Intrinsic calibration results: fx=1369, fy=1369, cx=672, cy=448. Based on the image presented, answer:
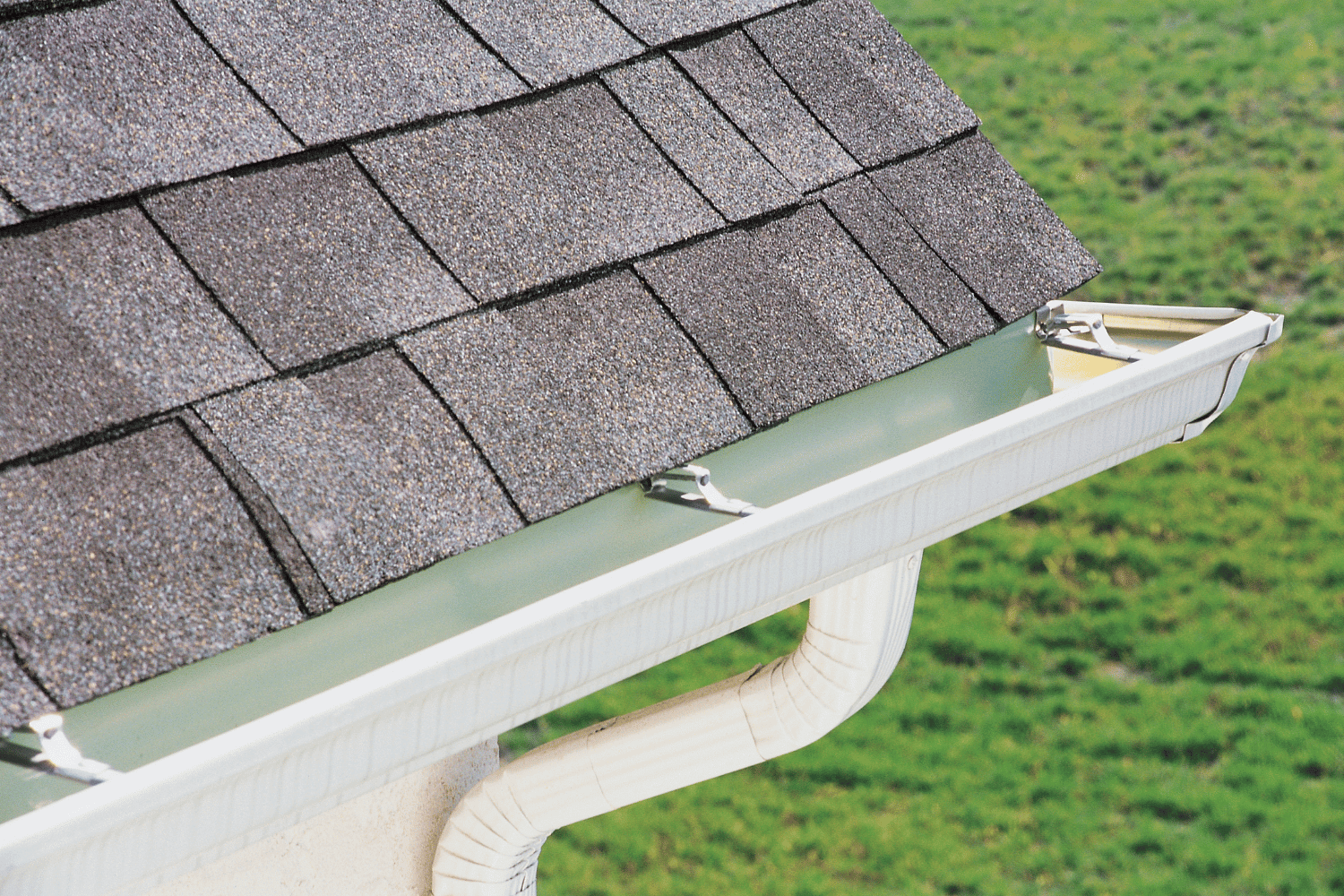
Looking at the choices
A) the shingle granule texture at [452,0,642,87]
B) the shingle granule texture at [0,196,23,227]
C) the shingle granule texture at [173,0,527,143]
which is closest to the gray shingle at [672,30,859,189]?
the shingle granule texture at [452,0,642,87]

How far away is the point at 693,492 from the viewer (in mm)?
1933

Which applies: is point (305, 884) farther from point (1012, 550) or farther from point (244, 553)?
point (1012, 550)

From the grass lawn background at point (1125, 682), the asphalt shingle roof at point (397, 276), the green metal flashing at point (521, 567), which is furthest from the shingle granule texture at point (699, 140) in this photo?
the grass lawn background at point (1125, 682)

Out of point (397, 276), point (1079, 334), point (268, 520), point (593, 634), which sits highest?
point (1079, 334)

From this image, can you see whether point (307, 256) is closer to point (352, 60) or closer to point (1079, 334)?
point (352, 60)

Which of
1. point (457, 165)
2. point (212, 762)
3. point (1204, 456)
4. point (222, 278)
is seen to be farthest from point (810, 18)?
point (1204, 456)

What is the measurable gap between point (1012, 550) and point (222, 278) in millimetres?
7508

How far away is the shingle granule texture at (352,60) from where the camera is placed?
6.20 feet

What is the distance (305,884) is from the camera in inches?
99.2

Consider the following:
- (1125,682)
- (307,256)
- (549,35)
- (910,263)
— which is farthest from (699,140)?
(1125,682)

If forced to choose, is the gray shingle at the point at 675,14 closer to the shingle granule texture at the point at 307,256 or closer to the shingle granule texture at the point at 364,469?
the shingle granule texture at the point at 307,256

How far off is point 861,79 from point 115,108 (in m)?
1.26

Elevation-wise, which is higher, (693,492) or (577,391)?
(577,391)

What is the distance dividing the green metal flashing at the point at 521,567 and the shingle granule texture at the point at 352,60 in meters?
0.63
